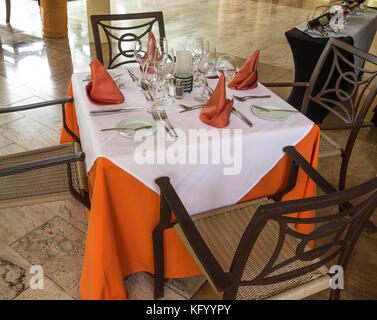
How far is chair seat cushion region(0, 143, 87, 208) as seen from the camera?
142cm

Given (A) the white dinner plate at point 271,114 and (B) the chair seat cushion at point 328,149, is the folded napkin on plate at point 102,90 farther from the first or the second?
(B) the chair seat cushion at point 328,149

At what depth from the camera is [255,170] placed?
1.41 metres

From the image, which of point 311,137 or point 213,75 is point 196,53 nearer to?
point 213,75

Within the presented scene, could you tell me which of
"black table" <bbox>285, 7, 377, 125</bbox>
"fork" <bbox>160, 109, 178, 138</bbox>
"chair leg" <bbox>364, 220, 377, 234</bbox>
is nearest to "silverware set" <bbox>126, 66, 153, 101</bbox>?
"fork" <bbox>160, 109, 178, 138</bbox>

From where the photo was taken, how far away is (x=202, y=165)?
129 cm

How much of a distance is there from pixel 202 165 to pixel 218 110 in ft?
0.77

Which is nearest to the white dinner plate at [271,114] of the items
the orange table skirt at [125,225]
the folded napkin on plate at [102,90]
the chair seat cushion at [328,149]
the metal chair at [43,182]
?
the orange table skirt at [125,225]

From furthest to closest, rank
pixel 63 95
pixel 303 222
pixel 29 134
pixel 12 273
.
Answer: pixel 63 95 < pixel 29 134 < pixel 12 273 < pixel 303 222

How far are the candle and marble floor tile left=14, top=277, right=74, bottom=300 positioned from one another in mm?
1098

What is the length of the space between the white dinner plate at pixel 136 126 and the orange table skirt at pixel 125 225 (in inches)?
6.0

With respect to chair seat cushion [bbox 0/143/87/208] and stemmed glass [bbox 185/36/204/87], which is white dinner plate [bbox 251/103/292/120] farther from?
chair seat cushion [bbox 0/143/87/208]

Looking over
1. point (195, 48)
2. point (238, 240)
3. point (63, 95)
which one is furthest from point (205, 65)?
point (63, 95)

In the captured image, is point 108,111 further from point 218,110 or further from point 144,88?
point 218,110

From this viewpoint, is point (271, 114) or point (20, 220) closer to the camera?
point (271, 114)
